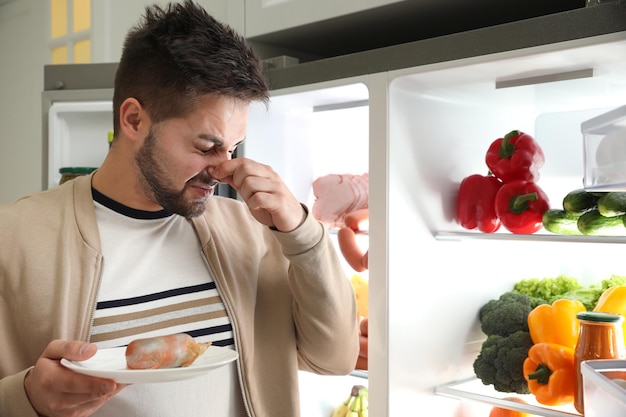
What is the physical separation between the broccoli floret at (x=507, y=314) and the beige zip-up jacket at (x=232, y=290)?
401 millimetres

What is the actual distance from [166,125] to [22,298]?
1.19 feet

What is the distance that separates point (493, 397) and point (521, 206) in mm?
411

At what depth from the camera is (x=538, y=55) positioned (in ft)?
3.93

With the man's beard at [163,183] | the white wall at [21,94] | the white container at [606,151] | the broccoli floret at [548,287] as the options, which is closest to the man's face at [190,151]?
the man's beard at [163,183]

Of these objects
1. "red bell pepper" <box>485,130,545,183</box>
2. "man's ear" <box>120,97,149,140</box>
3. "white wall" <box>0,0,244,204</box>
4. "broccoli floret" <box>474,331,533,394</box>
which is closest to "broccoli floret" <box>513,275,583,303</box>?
"broccoli floret" <box>474,331,533,394</box>

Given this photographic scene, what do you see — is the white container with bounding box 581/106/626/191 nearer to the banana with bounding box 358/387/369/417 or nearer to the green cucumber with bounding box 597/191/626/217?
the green cucumber with bounding box 597/191/626/217

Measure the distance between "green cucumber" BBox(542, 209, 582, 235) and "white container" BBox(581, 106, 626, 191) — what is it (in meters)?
0.57

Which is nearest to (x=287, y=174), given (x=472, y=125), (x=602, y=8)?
(x=472, y=125)

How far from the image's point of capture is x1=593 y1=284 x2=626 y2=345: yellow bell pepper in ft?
4.54

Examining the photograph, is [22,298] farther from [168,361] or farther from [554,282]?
[554,282]

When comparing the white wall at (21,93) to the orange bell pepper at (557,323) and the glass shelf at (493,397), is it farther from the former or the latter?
the orange bell pepper at (557,323)

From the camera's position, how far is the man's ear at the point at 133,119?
1.19 meters

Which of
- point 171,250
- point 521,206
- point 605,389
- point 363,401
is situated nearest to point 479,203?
point 521,206

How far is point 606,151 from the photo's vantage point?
2.68ft
